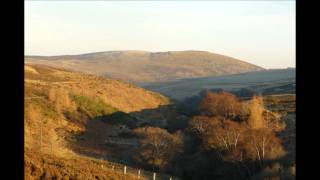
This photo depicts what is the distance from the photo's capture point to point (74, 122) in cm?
3141

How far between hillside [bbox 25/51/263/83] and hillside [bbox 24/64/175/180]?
53404 mm

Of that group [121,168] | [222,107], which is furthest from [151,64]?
[121,168]

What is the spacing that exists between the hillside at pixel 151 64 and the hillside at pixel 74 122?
53404 millimetres

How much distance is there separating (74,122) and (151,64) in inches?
3575

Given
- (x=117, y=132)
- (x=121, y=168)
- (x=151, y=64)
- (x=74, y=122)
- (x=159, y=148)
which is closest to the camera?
(x=121, y=168)

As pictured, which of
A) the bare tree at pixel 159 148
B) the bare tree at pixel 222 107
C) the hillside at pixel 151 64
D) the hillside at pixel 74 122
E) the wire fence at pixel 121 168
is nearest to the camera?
the hillside at pixel 74 122

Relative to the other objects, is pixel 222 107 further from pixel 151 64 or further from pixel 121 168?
pixel 151 64

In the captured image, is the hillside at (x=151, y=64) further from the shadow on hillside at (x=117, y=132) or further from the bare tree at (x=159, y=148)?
the bare tree at (x=159, y=148)

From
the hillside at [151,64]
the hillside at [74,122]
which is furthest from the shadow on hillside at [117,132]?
the hillside at [151,64]

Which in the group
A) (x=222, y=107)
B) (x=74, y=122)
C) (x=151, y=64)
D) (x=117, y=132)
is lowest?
(x=117, y=132)

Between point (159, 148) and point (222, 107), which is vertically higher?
point (222, 107)

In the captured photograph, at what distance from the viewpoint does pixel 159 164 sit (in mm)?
21219

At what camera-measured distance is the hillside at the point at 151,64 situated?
104812 millimetres

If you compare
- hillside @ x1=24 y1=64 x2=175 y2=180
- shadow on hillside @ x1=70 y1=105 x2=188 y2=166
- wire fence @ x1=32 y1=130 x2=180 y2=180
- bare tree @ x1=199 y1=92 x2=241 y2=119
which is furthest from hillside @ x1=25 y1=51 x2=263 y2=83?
wire fence @ x1=32 y1=130 x2=180 y2=180
